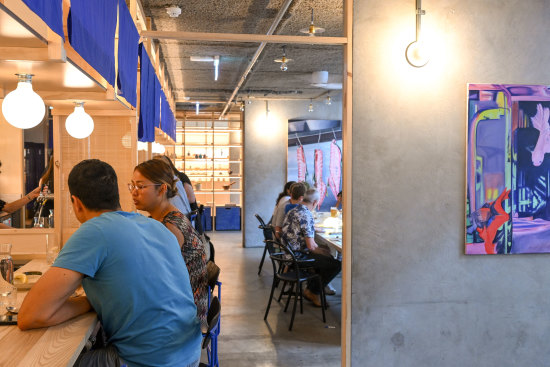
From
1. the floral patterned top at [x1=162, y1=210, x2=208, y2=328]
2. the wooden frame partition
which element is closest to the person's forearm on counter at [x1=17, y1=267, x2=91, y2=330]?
the floral patterned top at [x1=162, y1=210, x2=208, y2=328]

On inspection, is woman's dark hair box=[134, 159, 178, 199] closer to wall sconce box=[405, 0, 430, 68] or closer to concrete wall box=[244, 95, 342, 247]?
wall sconce box=[405, 0, 430, 68]

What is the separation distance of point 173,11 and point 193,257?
3348mm

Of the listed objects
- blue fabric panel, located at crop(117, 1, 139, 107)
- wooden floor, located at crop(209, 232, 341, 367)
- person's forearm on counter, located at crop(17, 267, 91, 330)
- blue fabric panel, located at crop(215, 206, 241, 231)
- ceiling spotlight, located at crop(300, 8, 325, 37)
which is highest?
ceiling spotlight, located at crop(300, 8, 325, 37)

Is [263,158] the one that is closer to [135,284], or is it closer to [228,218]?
[228,218]

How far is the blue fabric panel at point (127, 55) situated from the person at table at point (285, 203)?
289cm

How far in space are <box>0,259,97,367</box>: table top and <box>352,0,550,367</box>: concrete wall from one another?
1976mm

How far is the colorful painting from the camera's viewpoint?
3.41m

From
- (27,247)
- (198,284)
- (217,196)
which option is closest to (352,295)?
(198,284)

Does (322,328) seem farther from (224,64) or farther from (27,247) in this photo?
(224,64)

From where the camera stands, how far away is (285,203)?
7.16 meters

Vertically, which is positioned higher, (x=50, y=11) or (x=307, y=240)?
(x=50, y=11)

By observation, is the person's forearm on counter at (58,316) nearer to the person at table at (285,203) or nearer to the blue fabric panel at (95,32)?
the blue fabric panel at (95,32)

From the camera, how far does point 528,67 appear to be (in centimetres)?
345

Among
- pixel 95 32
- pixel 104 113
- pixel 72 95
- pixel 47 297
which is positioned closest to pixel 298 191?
pixel 104 113
